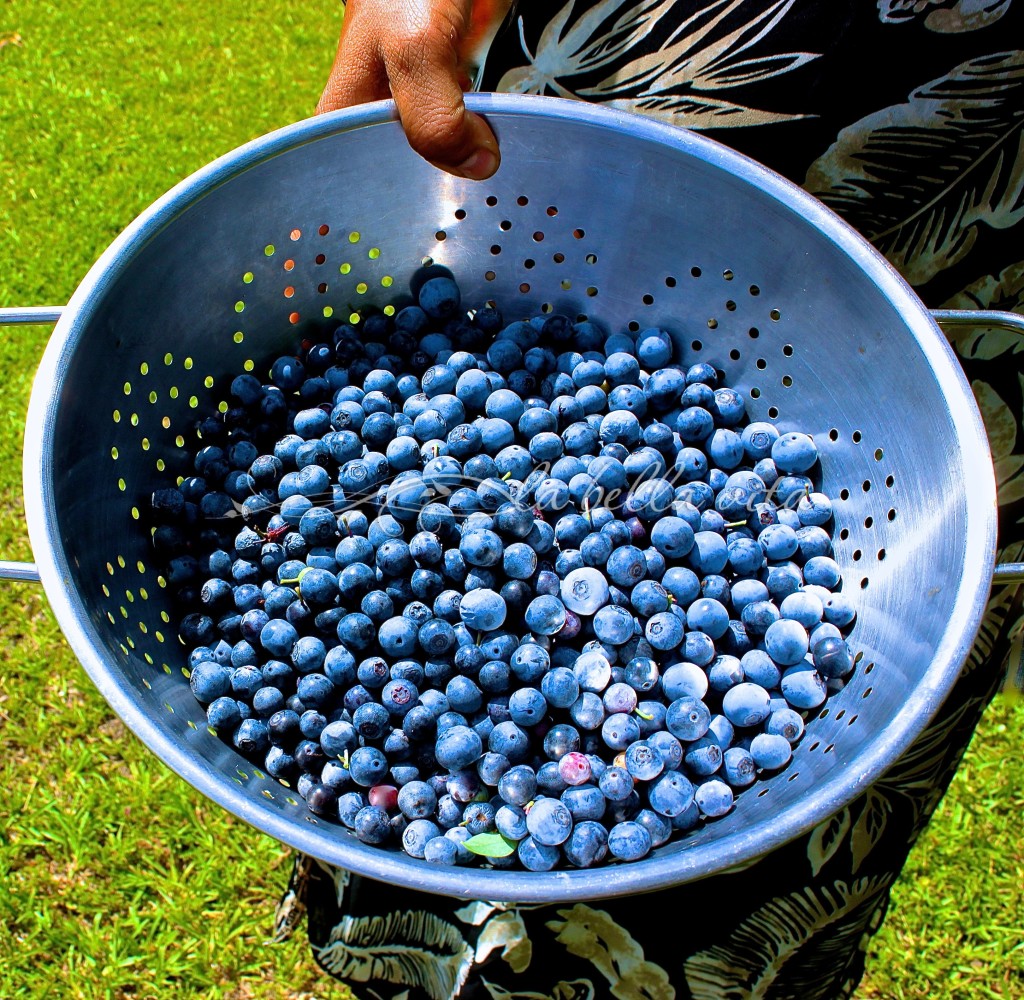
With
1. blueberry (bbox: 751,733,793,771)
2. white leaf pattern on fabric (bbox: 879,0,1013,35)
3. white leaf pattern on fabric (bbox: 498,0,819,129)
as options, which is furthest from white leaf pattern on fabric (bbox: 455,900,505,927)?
white leaf pattern on fabric (bbox: 879,0,1013,35)

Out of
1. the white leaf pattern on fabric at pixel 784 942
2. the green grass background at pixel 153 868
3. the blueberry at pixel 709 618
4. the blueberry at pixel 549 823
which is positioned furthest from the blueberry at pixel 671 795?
the green grass background at pixel 153 868

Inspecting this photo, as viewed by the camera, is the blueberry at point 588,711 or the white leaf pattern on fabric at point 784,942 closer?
the blueberry at point 588,711

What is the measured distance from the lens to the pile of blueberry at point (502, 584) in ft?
3.41

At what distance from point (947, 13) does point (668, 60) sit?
1.07 feet

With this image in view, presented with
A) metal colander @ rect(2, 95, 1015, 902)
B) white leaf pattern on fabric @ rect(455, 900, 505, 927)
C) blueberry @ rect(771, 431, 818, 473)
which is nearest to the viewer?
metal colander @ rect(2, 95, 1015, 902)

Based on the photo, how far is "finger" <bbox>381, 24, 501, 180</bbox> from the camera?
3.53 ft

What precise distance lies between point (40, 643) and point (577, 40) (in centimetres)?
186

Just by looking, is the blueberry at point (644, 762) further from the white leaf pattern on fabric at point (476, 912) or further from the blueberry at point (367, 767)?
the white leaf pattern on fabric at point (476, 912)

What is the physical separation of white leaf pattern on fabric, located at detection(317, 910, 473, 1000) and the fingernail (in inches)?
45.5

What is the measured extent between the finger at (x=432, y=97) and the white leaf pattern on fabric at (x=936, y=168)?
49 cm

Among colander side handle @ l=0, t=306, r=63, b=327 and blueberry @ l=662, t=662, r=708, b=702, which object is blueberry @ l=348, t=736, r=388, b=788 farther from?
colander side handle @ l=0, t=306, r=63, b=327

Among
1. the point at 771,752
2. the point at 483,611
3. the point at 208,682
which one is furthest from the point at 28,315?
the point at 771,752

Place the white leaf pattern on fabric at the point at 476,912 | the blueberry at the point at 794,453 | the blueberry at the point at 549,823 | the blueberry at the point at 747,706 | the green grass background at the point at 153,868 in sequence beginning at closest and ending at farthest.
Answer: the blueberry at the point at 549,823, the blueberry at the point at 747,706, the blueberry at the point at 794,453, the white leaf pattern on fabric at the point at 476,912, the green grass background at the point at 153,868

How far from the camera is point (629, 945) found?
1456 millimetres
